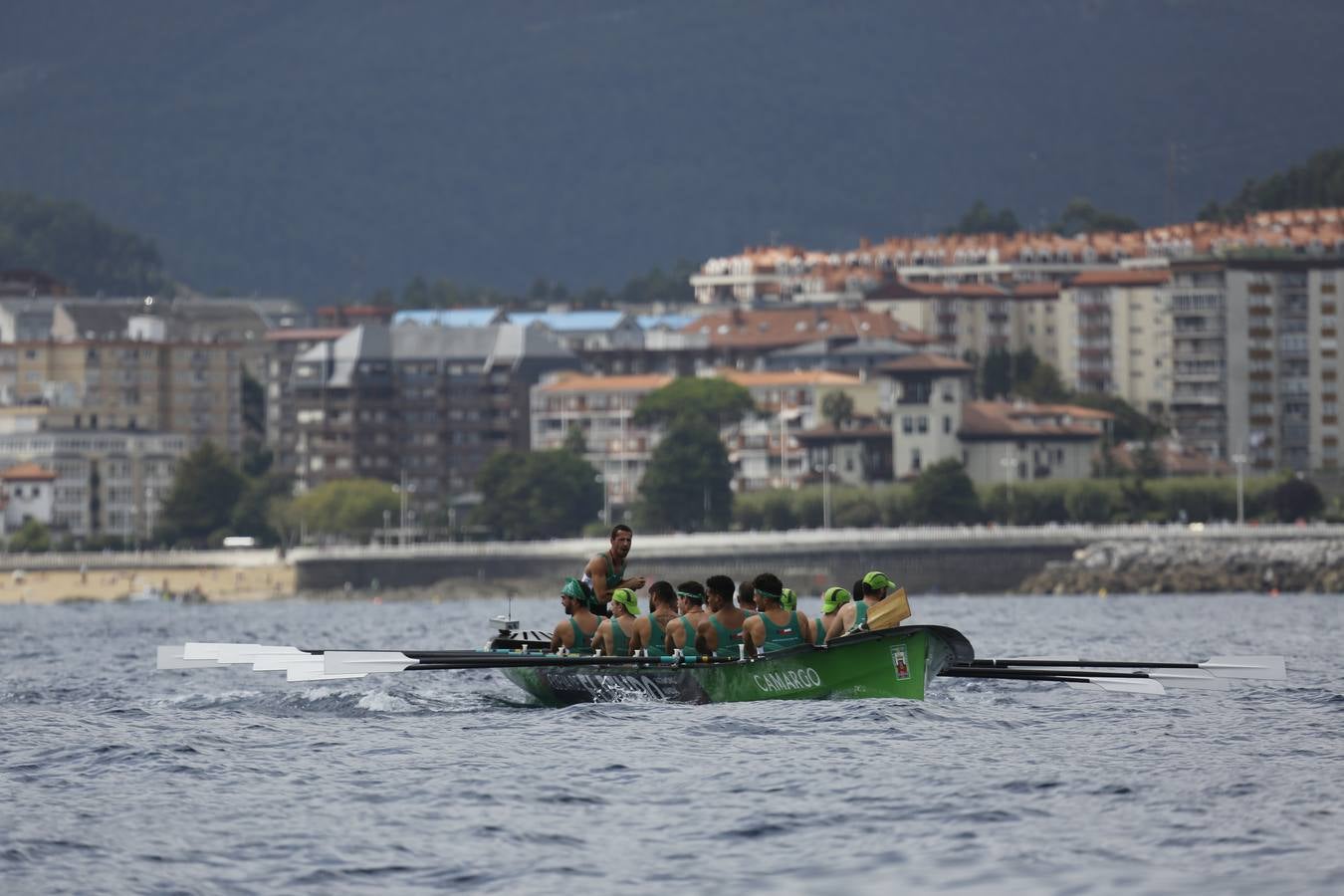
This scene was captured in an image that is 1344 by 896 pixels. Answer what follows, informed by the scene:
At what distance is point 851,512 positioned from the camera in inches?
7205

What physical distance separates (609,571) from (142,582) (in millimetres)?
136402

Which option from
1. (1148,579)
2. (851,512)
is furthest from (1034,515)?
(1148,579)

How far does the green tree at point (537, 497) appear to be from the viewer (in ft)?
632

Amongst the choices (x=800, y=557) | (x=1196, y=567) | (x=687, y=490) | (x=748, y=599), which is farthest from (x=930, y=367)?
(x=748, y=599)

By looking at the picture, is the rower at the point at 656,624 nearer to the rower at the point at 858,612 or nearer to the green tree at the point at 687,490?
the rower at the point at 858,612

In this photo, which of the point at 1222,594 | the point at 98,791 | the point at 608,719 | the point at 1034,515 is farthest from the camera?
the point at 1034,515

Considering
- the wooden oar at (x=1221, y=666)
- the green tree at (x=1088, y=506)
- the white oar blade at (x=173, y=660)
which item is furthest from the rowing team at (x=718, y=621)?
the green tree at (x=1088, y=506)

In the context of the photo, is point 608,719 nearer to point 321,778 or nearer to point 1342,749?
point 321,778

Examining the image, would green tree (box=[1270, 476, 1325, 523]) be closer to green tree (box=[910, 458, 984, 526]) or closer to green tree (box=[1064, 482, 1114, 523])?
green tree (box=[1064, 482, 1114, 523])

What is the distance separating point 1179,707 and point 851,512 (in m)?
135

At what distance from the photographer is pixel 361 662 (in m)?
46.4

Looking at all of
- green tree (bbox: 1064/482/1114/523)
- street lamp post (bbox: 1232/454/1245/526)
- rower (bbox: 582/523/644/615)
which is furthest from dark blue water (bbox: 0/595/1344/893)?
green tree (bbox: 1064/482/1114/523)

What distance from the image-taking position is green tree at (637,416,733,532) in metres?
188

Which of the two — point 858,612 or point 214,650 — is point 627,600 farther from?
point 214,650
